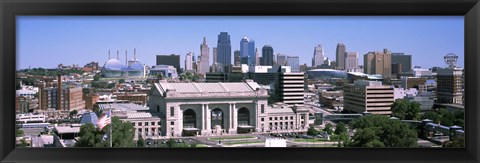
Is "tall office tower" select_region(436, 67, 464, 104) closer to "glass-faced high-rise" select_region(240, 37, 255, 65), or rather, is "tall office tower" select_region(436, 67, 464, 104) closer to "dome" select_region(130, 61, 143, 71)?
"glass-faced high-rise" select_region(240, 37, 255, 65)

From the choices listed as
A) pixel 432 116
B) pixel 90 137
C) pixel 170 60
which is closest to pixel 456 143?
pixel 432 116

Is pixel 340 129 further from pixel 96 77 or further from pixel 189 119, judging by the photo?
pixel 96 77

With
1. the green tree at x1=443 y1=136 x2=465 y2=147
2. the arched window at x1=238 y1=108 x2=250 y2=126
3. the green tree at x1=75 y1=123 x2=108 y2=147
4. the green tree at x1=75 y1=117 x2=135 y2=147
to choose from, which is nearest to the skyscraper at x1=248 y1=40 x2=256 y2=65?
the arched window at x1=238 y1=108 x2=250 y2=126

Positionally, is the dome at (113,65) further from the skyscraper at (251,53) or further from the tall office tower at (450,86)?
the tall office tower at (450,86)

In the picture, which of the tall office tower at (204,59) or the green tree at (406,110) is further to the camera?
the tall office tower at (204,59)

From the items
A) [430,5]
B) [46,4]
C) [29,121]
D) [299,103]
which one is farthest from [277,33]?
[29,121]

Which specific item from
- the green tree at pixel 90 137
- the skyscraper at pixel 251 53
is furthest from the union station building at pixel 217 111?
the green tree at pixel 90 137

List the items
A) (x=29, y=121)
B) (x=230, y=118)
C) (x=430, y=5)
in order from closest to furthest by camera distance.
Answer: (x=430, y=5), (x=29, y=121), (x=230, y=118)
